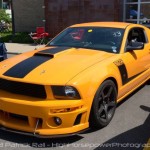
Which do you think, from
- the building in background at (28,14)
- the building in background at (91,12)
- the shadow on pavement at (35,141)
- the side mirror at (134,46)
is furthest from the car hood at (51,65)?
the building in background at (28,14)

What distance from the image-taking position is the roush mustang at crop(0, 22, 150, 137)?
13.8ft

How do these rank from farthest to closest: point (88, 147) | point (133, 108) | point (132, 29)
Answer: point (132, 29) → point (133, 108) → point (88, 147)

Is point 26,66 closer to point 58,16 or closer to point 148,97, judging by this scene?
point 148,97

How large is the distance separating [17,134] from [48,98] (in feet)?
2.61

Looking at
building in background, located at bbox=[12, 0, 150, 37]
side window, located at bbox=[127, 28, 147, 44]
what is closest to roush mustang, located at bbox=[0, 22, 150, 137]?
side window, located at bbox=[127, 28, 147, 44]

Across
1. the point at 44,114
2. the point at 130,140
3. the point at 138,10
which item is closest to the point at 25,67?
the point at 44,114

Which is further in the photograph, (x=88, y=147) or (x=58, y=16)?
(x=58, y=16)

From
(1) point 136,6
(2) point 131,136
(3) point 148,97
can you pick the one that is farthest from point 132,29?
(1) point 136,6

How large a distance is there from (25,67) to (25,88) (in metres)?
0.46

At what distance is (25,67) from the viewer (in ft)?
15.4

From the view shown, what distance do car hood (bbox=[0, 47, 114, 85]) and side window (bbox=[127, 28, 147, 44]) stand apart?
3.51 ft

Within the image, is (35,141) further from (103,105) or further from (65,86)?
(103,105)

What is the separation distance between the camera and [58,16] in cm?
1792

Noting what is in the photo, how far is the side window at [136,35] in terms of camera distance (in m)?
6.23
